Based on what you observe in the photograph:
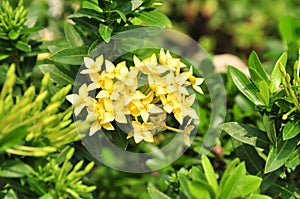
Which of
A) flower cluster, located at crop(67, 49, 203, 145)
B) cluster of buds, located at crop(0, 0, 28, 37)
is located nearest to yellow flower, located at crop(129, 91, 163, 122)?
flower cluster, located at crop(67, 49, 203, 145)

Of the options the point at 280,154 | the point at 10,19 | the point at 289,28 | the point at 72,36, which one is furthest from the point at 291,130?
the point at 289,28

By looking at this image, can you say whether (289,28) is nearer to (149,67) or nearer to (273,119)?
(273,119)

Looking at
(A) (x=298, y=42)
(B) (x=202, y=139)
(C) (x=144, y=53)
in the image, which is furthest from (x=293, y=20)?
(C) (x=144, y=53)

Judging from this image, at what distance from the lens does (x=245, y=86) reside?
118cm

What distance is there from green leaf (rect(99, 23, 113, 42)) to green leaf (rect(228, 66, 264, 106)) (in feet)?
0.84

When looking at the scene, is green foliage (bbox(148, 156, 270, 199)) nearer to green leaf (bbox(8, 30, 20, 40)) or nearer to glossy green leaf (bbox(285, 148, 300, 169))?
glossy green leaf (bbox(285, 148, 300, 169))

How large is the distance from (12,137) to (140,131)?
30 centimetres

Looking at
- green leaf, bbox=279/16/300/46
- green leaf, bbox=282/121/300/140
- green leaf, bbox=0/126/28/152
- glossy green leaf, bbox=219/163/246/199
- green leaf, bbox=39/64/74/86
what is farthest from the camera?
green leaf, bbox=279/16/300/46

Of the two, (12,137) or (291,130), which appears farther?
(291,130)

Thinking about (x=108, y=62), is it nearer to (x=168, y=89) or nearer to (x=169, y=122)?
(x=168, y=89)

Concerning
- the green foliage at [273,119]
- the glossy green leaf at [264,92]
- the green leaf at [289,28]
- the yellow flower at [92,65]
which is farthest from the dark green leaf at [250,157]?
the green leaf at [289,28]

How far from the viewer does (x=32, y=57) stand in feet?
4.49

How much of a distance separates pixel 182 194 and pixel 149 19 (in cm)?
36

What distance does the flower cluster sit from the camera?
3.40ft
